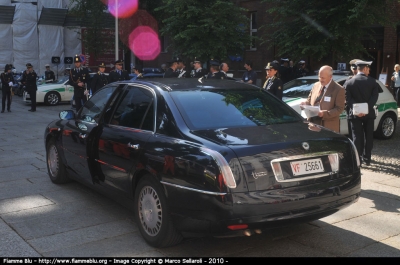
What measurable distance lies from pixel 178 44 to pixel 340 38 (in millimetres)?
6375

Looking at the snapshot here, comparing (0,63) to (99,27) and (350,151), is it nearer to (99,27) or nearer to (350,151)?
(99,27)

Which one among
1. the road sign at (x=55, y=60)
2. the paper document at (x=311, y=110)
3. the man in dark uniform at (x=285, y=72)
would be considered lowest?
the paper document at (x=311, y=110)

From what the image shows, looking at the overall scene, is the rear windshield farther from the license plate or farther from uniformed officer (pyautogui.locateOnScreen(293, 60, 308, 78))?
uniformed officer (pyautogui.locateOnScreen(293, 60, 308, 78))

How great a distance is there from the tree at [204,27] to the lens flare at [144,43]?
12.3 metres

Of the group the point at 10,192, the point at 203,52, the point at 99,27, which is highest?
the point at 99,27

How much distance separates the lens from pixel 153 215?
4.61m

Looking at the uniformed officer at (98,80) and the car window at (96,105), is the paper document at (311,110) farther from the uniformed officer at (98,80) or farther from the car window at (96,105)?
the uniformed officer at (98,80)

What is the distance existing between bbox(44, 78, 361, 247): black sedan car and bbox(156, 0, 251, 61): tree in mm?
11704

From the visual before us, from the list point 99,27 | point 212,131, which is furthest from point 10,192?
point 99,27

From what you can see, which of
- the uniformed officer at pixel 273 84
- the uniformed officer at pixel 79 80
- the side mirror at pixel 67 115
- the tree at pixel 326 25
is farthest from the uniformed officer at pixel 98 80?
the side mirror at pixel 67 115

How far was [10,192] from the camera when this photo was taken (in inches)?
270

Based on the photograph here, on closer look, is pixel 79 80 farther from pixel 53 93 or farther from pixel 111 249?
pixel 111 249

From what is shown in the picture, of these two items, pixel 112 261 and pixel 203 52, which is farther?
pixel 203 52

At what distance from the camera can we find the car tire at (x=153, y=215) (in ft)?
14.5
